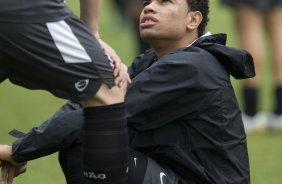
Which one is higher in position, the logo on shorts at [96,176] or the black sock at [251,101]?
the logo on shorts at [96,176]

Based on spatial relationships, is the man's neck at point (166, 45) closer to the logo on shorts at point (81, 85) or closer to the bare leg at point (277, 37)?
the logo on shorts at point (81, 85)

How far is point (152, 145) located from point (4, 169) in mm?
697

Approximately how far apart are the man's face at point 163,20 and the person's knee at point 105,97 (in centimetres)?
73

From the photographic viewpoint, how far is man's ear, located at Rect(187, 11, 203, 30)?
15.5ft

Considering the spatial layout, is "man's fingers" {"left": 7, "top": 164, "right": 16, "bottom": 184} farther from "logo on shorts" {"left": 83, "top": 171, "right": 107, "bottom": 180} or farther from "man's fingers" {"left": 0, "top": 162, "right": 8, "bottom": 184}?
"logo on shorts" {"left": 83, "top": 171, "right": 107, "bottom": 180}

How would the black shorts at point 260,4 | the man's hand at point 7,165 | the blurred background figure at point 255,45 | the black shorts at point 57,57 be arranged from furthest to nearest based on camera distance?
the blurred background figure at point 255,45 < the black shorts at point 260,4 < the man's hand at point 7,165 < the black shorts at point 57,57

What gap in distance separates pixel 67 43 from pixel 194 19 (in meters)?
1.14

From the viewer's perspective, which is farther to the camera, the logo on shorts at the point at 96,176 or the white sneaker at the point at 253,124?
the white sneaker at the point at 253,124

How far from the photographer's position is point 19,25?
12.2ft

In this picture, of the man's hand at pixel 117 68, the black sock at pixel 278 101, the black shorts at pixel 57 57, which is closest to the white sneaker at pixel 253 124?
the black sock at pixel 278 101

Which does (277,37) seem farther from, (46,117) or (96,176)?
(96,176)

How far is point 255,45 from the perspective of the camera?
309 inches

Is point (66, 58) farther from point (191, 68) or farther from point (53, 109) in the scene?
point (53, 109)

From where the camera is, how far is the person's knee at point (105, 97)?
388 centimetres
